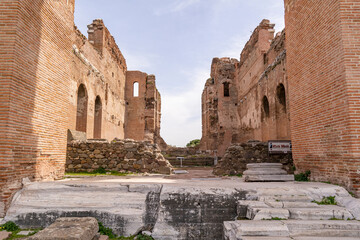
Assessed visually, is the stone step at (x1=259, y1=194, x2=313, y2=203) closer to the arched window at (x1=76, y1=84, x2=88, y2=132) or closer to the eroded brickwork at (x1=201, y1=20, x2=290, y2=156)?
the eroded brickwork at (x1=201, y1=20, x2=290, y2=156)

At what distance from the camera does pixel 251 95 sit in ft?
53.9

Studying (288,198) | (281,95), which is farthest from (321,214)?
(281,95)

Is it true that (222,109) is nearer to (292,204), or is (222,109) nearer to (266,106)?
(266,106)

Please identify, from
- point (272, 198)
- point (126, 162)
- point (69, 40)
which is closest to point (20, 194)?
point (126, 162)

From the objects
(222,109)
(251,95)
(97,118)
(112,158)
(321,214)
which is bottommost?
(321,214)

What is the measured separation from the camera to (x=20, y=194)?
4848mm

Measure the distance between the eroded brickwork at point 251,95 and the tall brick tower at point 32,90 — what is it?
905 cm

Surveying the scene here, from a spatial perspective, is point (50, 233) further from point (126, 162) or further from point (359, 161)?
point (359, 161)

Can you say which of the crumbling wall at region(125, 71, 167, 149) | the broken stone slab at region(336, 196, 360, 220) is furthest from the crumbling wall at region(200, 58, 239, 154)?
the broken stone slab at region(336, 196, 360, 220)

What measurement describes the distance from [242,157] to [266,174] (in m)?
2.34

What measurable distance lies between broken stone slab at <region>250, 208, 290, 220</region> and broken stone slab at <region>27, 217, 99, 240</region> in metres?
2.80

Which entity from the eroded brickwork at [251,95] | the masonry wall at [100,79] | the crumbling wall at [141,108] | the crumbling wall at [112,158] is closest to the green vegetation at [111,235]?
the crumbling wall at [112,158]

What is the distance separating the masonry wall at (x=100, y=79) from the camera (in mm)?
11766

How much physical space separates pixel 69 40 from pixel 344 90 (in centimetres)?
751
